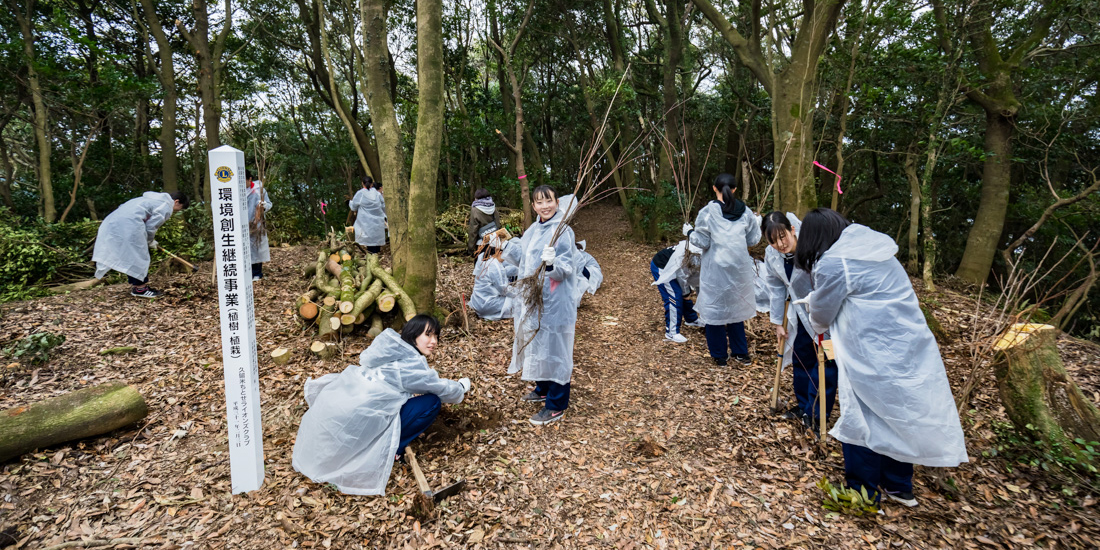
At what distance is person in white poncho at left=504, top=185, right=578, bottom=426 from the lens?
369 cm

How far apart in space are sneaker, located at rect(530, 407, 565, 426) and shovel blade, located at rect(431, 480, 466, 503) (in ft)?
3.02

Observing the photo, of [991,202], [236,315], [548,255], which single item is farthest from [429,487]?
[991,202]

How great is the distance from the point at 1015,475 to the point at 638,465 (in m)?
2.23

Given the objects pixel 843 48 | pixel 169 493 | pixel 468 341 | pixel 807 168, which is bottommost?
pixel 169 493

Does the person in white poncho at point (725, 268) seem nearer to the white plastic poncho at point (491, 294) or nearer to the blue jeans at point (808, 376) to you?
the blue jeans at point (808, 376)

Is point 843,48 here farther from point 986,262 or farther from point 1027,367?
point 1027,367

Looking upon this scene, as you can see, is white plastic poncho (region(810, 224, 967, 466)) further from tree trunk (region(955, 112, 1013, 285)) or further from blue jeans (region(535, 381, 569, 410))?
tree trunk (region(955, 112, 1013, 285))

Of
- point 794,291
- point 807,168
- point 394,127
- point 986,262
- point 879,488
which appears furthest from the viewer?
point 986,262

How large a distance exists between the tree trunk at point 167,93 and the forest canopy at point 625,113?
49 mm

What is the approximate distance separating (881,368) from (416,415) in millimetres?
2670

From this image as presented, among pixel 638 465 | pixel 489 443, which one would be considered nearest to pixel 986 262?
pixel 638 465

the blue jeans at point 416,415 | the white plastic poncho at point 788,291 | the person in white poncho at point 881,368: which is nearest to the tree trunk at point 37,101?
Answer: the blue jeans at point 416,415

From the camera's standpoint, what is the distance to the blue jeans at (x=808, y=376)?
10.8ft

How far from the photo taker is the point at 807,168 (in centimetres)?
642
